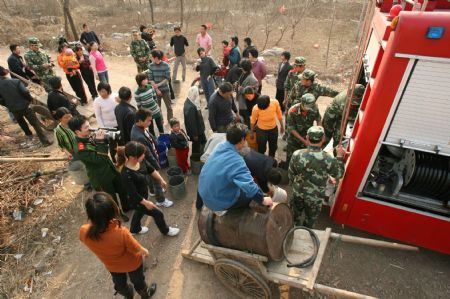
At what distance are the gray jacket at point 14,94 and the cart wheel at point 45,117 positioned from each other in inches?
29.1

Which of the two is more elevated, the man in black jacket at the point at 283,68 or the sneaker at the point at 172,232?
the man in black jacket at the point at 283,68

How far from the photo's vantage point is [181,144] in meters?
5.80

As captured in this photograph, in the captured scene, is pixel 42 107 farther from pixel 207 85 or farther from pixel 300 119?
pixel 300 119

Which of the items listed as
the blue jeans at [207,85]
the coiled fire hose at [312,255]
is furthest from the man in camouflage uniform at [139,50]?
the coiled fire hose at [312,255]

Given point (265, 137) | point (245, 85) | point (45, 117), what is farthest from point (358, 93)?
point (45, 117)

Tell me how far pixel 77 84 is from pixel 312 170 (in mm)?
8150

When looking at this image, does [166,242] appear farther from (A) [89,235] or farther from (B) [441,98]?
(B) [441,98]

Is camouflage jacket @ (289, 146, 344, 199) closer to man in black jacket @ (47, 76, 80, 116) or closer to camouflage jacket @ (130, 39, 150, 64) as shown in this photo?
man in black jacket @ (47, 76, 80, 116)

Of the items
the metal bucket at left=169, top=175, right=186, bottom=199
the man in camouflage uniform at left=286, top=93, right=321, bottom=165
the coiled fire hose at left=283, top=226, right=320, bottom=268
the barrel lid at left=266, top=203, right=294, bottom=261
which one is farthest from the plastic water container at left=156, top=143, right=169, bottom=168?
the coiled fire hose at left=283, top=226, right=320, bottom=268

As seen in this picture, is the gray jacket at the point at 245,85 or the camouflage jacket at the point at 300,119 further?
the gray jacket at the point at 245,85

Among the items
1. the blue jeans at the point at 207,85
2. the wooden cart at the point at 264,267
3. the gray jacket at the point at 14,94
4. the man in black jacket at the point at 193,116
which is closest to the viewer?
the wooden cart at the point at 264,267

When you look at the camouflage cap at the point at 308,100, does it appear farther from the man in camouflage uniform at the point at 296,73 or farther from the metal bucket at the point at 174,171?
the metal bucket at the point at 174,171

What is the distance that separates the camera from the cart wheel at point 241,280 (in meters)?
3.47

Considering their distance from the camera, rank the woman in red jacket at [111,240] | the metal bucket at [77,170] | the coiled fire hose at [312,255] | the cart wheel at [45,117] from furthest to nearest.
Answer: the cart wheel at [45,117], the metal bucket at [77,170], the coiled fire hose at [312,255], the woman in red jacket at [111,240]
